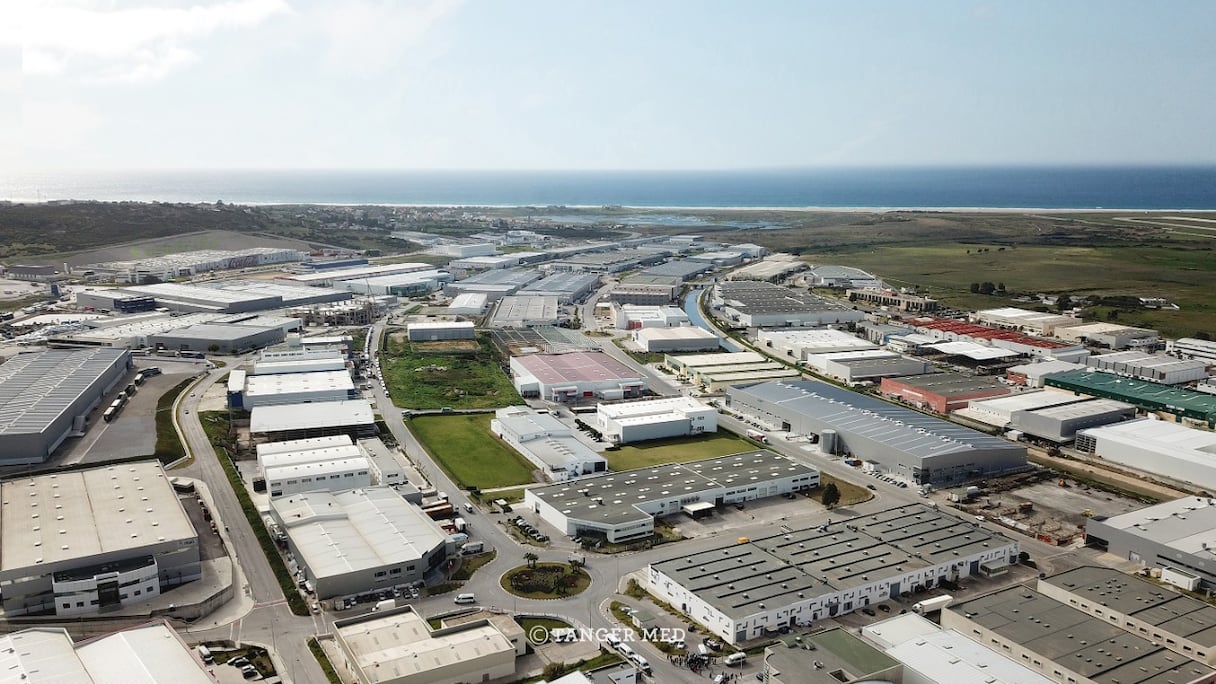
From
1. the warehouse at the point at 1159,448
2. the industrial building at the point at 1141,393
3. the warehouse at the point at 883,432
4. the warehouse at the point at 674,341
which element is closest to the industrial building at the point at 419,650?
the warehouse at the point at 883,432

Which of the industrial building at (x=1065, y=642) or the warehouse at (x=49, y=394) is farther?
the warehouse at (x=49, y=394)

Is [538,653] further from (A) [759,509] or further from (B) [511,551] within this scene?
(A) [759,509]

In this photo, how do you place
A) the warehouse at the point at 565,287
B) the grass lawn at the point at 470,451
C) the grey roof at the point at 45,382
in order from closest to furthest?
1. the grass lawn at the point at 470,451
2. the grey roof at the point at 45,382
3. the warehouse at the point at 565,287

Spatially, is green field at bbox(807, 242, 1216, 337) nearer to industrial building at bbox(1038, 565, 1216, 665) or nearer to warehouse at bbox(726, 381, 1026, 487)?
warehouse at bbox(726, 381, 1026, 487)

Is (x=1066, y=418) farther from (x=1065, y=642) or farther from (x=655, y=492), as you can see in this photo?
(x=655, y=492)

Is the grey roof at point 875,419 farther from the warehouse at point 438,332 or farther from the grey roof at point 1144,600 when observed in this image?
the warehouse at point 438,332

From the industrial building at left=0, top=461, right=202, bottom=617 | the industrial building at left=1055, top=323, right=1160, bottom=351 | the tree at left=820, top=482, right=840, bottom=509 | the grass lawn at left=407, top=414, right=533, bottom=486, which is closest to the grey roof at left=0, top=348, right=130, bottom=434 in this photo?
the industrial building at left=0, top=461, right=202, bottom=617

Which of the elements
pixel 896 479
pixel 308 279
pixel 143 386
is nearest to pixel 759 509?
pixel 896 479

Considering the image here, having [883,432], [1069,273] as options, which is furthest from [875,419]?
[1069,273]
